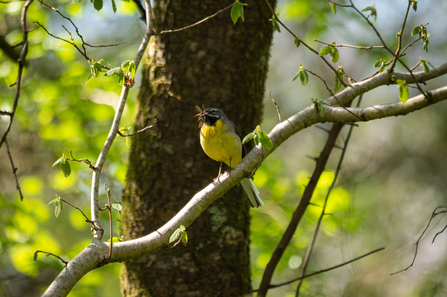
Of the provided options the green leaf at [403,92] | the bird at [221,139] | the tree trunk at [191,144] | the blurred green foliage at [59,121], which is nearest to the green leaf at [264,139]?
the green leaf at [403,92]

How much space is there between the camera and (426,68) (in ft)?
6.89

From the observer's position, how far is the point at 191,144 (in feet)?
11.0

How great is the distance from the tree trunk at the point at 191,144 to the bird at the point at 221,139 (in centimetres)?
8

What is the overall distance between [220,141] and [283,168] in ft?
14.6

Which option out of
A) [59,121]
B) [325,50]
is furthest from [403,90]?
[59,121]

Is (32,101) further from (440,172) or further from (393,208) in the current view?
(440,172)

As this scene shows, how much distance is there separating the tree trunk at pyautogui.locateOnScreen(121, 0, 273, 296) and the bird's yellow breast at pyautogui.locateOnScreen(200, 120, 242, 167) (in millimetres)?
96

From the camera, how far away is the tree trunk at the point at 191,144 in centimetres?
310

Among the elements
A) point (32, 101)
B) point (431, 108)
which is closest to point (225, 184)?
point (32, 101)

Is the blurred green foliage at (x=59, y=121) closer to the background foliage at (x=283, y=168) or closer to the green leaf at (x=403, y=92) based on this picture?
the background foliage at (x=283, y=168)

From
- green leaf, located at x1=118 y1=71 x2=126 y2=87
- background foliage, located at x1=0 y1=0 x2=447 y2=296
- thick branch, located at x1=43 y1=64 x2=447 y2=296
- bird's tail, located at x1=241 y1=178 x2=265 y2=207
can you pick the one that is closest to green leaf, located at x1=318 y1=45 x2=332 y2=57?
thick branch, located at x1=43 y1=64 x2=447 y2=296

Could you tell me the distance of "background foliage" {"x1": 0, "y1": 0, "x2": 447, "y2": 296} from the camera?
215 inches

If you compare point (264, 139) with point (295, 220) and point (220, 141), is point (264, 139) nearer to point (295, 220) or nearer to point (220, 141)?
point (220, 141)

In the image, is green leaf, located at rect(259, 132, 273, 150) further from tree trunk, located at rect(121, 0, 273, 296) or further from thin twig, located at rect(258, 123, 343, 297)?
thin twig, located at rect(258, 123, 343, 297)
